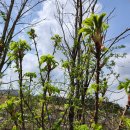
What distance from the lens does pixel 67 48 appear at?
9.94 metres

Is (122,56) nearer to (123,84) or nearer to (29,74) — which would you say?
(29,74)

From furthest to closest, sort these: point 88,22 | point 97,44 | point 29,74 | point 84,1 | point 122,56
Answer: point 84,1, point 122,56, point 29,74, point 88,22, point 97,44

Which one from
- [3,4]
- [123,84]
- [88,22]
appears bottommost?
[123,84]

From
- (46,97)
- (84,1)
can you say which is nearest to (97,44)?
(46,97)

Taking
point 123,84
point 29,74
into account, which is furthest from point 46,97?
point 123,84

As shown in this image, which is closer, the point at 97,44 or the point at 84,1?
the point at 97,44

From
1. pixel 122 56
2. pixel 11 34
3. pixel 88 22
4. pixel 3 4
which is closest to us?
pixel 88 22

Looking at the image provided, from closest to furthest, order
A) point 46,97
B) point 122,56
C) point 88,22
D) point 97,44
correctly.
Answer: point 97,44, point 88,22, point 46,97, point 122,56

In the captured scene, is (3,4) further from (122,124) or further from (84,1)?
(122,124)

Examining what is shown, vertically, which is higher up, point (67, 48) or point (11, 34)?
point (11, 34)

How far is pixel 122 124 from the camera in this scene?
3258 mm

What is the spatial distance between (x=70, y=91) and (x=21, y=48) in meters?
1.47

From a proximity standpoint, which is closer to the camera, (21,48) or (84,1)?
(21,48)

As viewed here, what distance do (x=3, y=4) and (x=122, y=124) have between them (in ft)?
40.8
